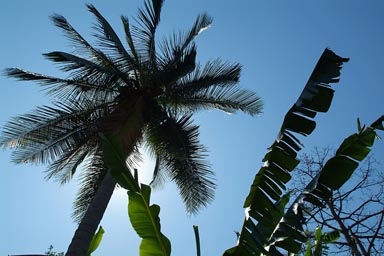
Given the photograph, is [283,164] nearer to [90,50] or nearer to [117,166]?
[117,166]

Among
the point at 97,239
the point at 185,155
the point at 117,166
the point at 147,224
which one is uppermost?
the point at 185,155

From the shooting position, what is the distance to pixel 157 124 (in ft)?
33.4

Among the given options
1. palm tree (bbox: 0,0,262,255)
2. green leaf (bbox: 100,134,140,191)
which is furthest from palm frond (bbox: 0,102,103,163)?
green leaf (bbox: 100,134,140,191)

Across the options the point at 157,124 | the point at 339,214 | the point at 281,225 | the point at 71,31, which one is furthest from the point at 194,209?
the point at 281,225

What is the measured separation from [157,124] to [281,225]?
692cm

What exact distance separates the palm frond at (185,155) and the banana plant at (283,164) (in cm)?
611

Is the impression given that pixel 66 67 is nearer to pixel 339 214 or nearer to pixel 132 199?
pixel 132 199

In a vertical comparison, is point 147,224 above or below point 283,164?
below

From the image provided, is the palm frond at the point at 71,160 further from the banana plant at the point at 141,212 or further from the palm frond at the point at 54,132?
the banana plant at the point at 141,212

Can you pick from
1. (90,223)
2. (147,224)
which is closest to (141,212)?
(147,224)

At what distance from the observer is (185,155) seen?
987 cm

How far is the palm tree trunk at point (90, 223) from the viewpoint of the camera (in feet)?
21.1

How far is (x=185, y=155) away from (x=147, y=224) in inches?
234

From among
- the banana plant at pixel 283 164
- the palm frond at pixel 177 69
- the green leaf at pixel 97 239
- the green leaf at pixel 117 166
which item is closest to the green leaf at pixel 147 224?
the green leaf at pixel 117 166
